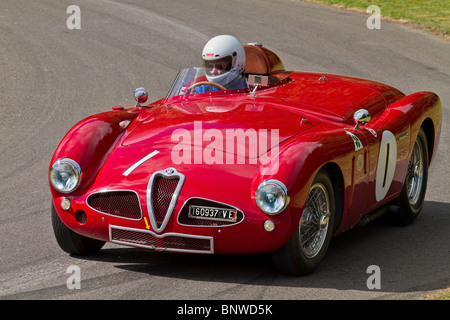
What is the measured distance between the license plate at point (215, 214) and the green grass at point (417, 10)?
1199 centimetres

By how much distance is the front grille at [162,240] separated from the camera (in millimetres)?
6016

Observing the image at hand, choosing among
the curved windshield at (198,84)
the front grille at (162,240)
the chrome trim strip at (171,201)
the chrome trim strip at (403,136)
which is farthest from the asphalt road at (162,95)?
the curved windshield at (198,84)

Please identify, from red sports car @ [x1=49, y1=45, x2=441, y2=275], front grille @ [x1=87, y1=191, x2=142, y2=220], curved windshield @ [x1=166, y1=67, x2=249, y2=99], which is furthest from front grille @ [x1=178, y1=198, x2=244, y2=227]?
curved windshield @ [x1=166, y1=67, x2=249, y2=99]

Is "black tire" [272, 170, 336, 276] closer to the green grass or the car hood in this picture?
the car hood

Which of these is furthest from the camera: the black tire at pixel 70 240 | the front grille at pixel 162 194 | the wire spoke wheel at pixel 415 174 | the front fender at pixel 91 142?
the wire spoke wheel at pixel 415 174

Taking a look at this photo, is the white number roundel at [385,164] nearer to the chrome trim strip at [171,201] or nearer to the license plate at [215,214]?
the license plate at [215,214]

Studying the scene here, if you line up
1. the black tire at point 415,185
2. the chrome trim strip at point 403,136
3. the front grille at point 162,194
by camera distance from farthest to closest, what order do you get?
the black tire at point 415,185 → the chrome trim strip at point 403,136 → the front grille at point 162,194

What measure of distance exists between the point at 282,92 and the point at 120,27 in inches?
375

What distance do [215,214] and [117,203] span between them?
2.44ft

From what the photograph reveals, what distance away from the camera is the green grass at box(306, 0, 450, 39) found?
689 inches

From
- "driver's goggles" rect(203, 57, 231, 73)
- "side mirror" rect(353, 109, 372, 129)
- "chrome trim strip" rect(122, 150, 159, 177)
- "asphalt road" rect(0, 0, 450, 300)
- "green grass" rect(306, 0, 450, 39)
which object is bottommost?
"asphalt road" rect(0, 0, 450, 300)

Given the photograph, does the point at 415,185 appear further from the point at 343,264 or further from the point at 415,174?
the point at 343,264

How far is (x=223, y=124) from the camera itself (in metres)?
6.91

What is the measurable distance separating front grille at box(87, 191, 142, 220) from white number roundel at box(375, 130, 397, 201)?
2.14 m
